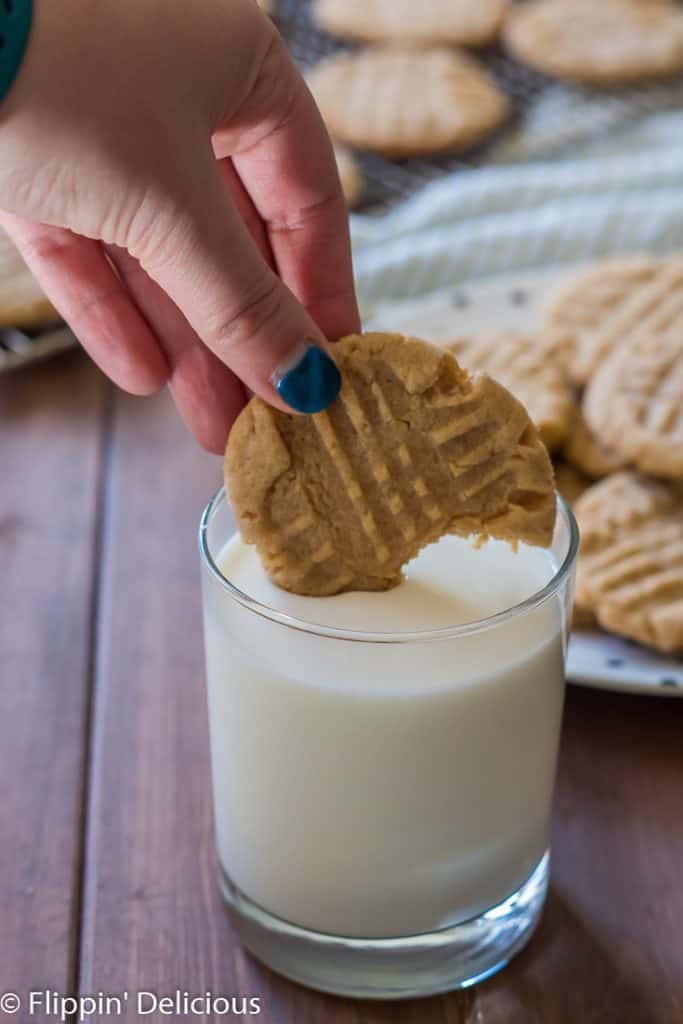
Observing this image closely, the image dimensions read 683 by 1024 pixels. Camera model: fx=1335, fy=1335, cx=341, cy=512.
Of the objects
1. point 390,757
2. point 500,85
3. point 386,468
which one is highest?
point 386,468

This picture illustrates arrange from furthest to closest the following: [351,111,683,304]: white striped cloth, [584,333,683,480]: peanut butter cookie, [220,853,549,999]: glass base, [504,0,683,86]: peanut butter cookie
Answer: [504,0,683,86]: peanut butter cookie < [351,111,683,304]: white striped cloth < [584,333,683,480]: peanut butter cookie < [220,853,549,999]: glass base

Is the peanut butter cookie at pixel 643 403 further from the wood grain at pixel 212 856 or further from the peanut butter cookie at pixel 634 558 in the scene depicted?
the wood grain at pixel 212 856

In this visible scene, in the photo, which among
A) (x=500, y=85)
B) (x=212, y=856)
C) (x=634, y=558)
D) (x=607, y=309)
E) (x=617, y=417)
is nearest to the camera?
(x=212, y=856)

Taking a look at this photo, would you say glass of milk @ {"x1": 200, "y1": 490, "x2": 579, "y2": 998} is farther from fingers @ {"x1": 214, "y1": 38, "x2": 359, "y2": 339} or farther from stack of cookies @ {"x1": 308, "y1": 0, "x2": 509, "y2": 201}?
stack of cookies @ {"x1": 308, "y1": 0, "x2": 509, "y2": 201}

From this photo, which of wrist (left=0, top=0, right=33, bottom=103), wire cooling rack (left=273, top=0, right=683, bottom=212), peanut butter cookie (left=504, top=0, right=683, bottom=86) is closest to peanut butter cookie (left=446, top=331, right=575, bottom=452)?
wire cooling rack (left=273, top=0, right=683, bottom=212)

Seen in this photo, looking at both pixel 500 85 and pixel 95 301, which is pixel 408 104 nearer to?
pixel 500 85

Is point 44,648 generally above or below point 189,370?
below

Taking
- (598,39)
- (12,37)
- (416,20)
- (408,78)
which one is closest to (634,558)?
(12,37)
